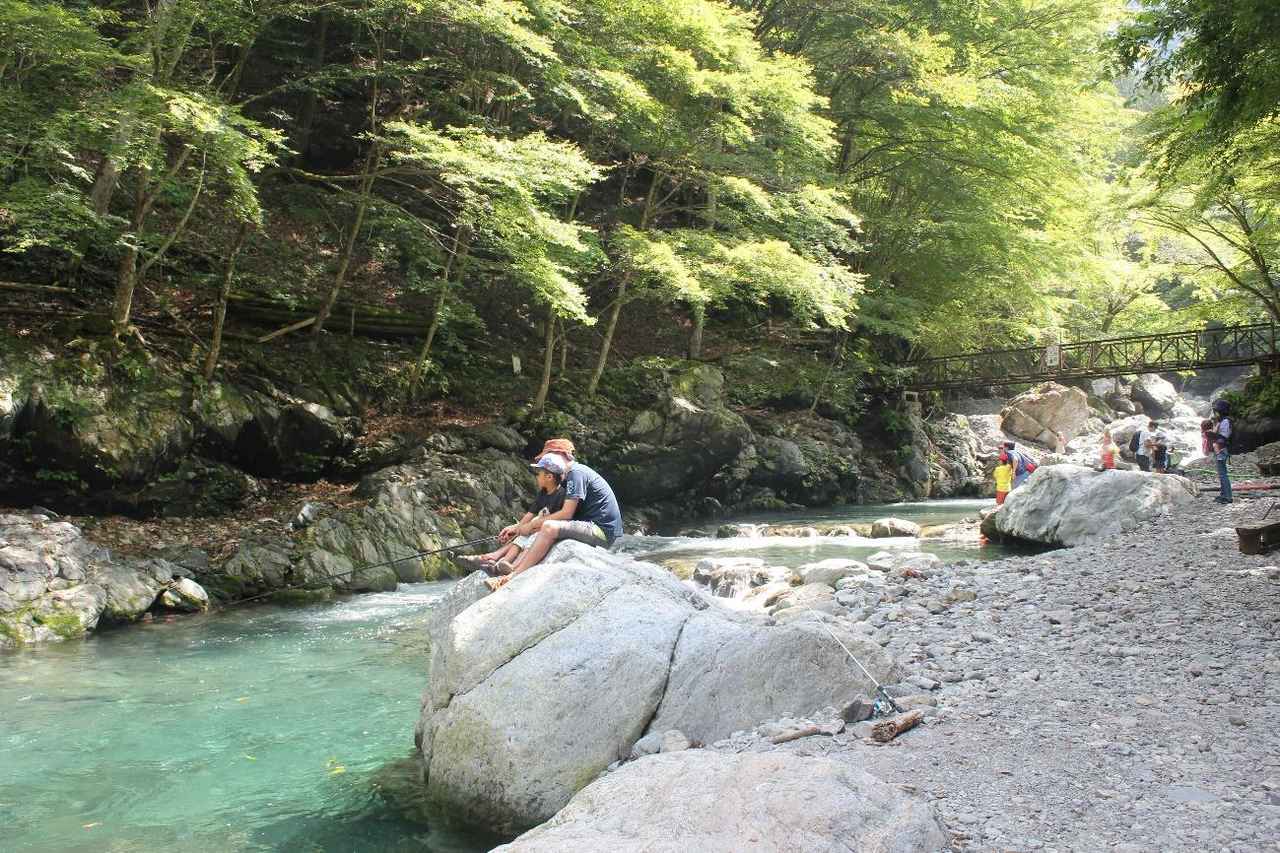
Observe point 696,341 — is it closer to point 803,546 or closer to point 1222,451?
point 803,546

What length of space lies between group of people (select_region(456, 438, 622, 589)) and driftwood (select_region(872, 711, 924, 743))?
2588 mm

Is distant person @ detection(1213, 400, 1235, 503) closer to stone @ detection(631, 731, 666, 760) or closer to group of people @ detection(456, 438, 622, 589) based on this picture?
group of people @ detection(456, 438, 622, 589)

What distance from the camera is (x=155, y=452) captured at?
36.0 feet

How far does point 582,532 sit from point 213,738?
9.39 ft

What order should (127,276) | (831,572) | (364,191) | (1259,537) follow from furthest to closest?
(364,191), (127,276), (831,572), (1259,537)

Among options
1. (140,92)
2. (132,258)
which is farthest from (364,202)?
(140,92)

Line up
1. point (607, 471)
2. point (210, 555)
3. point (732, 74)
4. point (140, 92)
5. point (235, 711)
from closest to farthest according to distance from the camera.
Result: point (235, 711) < point (140, 92) < point (210, 555) < point (732, 74) < point (607, 471)

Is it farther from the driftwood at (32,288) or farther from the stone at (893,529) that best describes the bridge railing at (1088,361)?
the driftwood at (32,288)

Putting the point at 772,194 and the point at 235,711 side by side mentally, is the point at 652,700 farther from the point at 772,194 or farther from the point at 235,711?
the point at 772,194

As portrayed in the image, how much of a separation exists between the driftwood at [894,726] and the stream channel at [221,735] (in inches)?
79.5

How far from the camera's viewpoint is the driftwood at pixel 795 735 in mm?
4164

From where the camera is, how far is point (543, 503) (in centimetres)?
650

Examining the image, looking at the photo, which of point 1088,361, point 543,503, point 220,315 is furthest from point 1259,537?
point 1088,361

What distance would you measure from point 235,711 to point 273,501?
6481 millimetres
